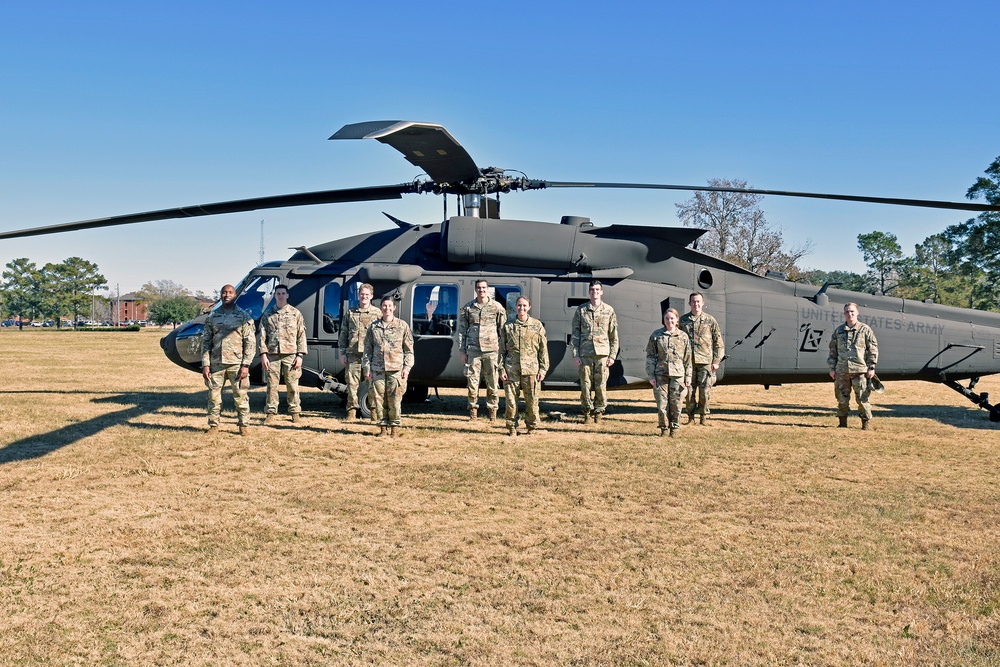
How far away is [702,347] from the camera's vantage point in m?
10.1

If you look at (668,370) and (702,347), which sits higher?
(702,347)

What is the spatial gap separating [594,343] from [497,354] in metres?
1.34

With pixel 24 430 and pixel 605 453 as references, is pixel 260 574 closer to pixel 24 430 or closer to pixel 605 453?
pixel 605 453

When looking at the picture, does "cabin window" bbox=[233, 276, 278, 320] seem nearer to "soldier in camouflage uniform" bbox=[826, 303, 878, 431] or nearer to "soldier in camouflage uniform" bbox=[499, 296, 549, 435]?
"soldier in camouflage uniform" bbox=[499, 296, 549, 435]

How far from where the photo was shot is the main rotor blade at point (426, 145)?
6.72 metres

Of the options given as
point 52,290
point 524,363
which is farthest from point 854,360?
point 52,290

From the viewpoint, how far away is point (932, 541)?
489 cm

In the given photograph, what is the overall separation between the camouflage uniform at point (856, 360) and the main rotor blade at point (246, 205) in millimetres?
6306

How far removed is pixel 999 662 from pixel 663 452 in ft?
16.2

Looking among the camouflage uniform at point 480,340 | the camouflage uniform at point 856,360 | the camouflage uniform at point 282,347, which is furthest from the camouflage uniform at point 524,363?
the camouflage uniform at point 856,360

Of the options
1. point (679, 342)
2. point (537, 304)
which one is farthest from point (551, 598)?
point (537, 304)

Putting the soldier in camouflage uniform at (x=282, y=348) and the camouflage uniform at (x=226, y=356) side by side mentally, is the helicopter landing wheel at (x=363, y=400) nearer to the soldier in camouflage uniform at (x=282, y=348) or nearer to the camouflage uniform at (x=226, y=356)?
the soldier in camouflage uniform at (x=282, y=348)

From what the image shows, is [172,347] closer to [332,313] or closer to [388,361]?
[332,313]

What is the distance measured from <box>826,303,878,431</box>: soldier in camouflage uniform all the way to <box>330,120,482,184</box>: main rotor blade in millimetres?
5521
